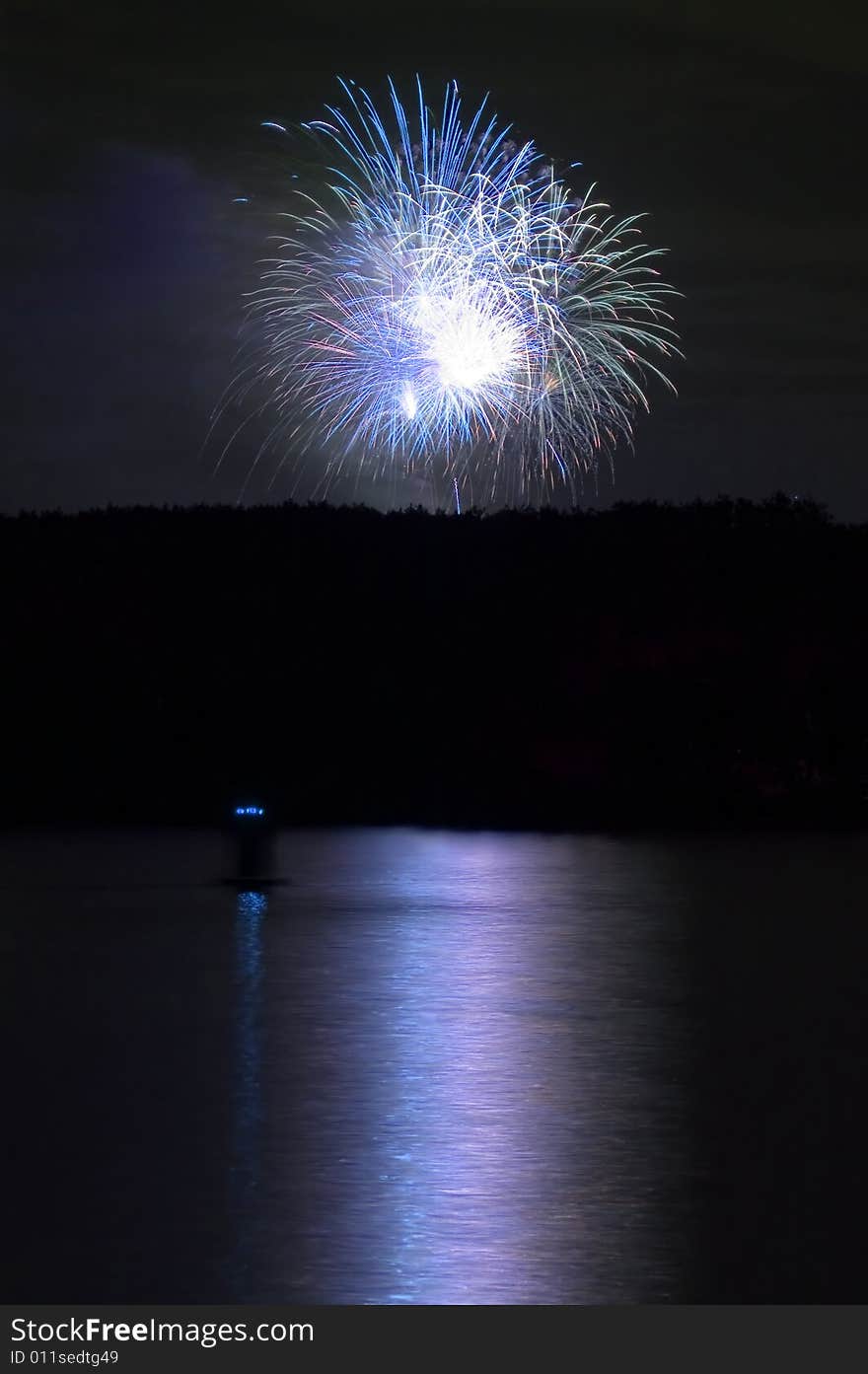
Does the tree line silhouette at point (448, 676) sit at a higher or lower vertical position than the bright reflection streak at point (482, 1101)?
higher

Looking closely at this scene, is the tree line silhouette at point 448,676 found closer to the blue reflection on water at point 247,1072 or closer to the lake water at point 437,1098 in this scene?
the lake water at point 437,1098

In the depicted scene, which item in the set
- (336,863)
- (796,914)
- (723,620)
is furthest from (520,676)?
(796,914)

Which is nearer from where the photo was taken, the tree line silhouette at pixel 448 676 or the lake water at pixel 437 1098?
the lake water at pixel 437 1098

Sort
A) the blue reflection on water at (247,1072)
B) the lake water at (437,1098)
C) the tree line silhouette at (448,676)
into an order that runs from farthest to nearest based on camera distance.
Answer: the tree line silhouette at (448,676) < the blue reflection on water at (247,1072) < the lake water at (437,1098)

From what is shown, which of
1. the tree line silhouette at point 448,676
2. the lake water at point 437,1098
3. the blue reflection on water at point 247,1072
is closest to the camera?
the lake water at point 437,1098

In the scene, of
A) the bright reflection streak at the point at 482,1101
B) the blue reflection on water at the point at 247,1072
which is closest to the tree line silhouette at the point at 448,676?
the bright reflection streak at the point at 482,1101

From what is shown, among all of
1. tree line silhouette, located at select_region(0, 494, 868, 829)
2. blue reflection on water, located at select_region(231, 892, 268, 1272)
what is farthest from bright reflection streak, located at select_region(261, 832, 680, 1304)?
tree line silhouette, located at select_region(0, 494, 868, 829)
